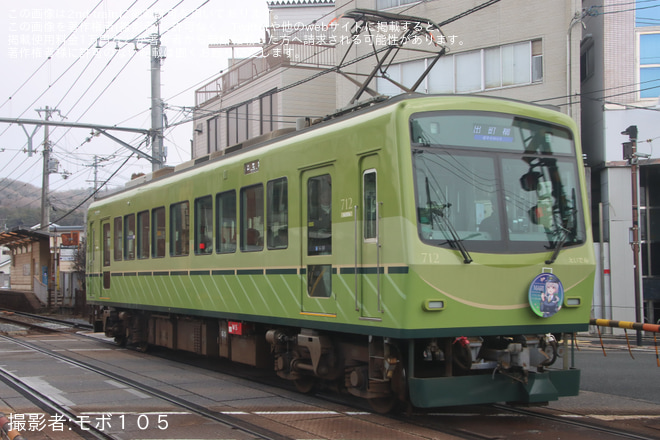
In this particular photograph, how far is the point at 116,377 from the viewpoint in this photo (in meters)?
11.4

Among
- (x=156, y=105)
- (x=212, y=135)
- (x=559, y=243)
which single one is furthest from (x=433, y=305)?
(x=212, y=135)

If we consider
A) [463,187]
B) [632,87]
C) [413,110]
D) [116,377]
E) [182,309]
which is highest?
[632,87]

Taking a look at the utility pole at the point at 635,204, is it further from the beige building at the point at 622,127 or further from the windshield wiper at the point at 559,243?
the windshield wiper at the point at 559,243

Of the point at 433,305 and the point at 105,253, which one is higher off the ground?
the point at 105,253

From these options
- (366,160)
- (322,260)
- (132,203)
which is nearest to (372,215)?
(366,160)

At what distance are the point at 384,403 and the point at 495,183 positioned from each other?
274 centimetres

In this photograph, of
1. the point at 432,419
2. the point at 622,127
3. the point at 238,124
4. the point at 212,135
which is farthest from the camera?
the point at 212,135

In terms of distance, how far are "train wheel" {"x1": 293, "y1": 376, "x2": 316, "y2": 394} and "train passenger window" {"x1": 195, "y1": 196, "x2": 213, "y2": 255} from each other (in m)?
2.94

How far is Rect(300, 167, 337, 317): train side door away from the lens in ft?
27.6

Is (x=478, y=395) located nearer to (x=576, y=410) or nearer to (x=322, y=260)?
(x=576, y=410)

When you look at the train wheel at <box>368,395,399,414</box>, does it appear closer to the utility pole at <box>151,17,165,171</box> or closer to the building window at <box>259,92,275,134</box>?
the utility pole at <box>151,17,165,171</box>

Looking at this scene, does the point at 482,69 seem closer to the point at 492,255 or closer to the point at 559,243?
the point at 559,243

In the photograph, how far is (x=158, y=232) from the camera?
13758 mm

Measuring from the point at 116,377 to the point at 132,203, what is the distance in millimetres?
4798
